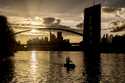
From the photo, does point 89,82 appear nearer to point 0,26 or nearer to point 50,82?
point 50,82

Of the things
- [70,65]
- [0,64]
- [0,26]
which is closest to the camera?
[70,65]

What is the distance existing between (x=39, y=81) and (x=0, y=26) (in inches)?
3432

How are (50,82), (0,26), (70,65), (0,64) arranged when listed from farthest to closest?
(0,26), (0,64), (70,65), (50,82)

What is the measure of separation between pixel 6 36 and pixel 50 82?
9402 centimetres

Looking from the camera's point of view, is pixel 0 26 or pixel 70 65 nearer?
pixel 70 65

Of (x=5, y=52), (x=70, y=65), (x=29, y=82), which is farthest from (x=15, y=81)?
(x=5, y=52)

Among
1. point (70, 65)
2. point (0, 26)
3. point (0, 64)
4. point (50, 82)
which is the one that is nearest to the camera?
point (50, 82)

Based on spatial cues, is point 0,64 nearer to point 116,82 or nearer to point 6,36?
point 6,36

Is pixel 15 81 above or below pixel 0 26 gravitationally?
below

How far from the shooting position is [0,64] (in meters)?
173

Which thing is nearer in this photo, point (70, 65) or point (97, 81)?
point (97, 81)

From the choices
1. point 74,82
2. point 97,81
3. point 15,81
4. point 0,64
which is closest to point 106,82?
point 97,81

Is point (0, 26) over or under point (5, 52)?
over

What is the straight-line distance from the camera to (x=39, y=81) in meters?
112
